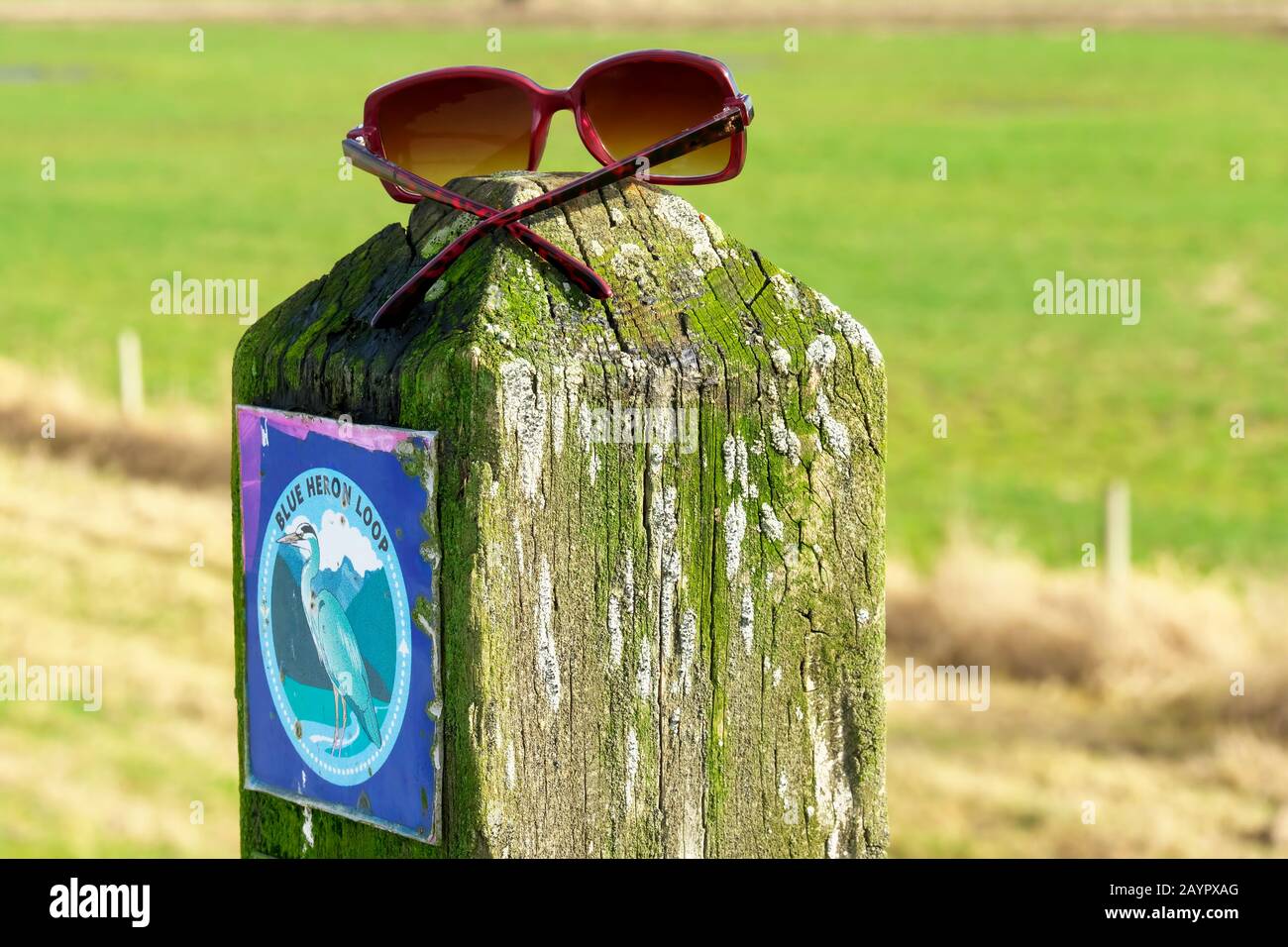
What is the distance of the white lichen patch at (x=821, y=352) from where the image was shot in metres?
1.90

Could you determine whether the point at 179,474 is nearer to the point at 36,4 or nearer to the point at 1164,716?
the point at 1164,716

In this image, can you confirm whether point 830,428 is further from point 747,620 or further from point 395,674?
point 395,674

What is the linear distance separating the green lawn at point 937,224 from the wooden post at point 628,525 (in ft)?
30.9

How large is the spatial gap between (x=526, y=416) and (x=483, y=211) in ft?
0.97

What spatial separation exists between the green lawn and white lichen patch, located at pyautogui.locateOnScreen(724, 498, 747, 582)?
375 inches

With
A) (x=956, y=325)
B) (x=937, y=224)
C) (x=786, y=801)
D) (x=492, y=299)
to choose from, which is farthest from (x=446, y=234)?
(x=937, y=224)

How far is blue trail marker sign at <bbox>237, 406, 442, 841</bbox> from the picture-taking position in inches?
68.9

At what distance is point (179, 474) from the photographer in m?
12.0

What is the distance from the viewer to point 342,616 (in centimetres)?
184

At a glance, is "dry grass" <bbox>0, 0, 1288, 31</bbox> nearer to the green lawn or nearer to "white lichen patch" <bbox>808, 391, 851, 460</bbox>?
the green lawn

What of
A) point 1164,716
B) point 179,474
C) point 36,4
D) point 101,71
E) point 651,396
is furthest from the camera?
point 36,4

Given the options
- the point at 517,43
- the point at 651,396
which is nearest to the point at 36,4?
the point at 517,43

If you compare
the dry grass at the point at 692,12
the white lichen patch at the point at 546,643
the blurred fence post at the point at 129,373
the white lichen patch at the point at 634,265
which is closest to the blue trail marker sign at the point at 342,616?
the white lichen patch at the point at 546,643

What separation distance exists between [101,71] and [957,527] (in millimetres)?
45402
